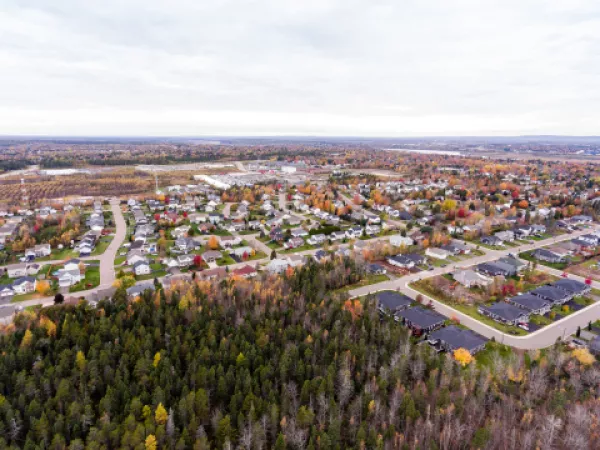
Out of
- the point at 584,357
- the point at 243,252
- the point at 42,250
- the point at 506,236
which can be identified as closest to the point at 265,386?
the point at 584,357

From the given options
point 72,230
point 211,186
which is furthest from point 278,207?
point 72,230

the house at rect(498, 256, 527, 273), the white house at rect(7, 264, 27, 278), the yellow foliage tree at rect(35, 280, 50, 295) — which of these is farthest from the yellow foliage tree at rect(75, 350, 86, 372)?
the house at rect(498, 256, 527, 273)

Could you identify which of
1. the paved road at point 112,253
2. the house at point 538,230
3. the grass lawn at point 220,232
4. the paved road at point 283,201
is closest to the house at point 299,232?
the grass lawn at point 220,232

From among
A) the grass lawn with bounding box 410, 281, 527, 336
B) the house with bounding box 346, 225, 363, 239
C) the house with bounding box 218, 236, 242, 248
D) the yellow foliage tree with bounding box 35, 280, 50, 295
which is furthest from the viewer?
the house with bounding box 346, 225, 363, 239

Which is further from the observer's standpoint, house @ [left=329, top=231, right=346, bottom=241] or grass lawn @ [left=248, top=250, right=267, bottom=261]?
house @ [left=329, top=231, right=346, bottom=241]

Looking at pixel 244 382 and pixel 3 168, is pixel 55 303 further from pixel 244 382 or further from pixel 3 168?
pixel 3 168

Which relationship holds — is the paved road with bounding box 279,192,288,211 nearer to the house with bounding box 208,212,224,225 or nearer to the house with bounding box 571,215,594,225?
the house with bounding box 208,212,224,225
